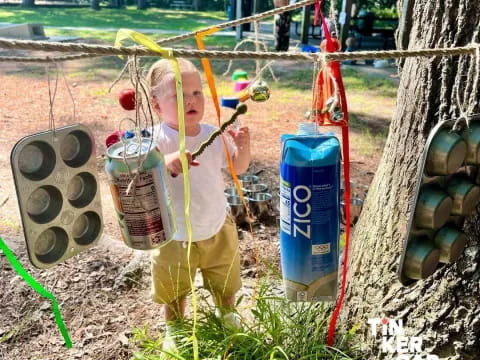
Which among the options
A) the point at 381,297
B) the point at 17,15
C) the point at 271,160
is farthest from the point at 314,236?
the point at 17,15

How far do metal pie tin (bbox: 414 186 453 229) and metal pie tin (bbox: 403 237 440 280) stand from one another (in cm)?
6

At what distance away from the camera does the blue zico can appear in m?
1.36

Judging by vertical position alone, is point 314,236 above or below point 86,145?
below

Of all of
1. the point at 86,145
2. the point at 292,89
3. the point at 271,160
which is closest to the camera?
the point at 86,145

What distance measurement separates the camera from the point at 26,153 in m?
1.38

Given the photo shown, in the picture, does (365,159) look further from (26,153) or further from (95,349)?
(26,153)

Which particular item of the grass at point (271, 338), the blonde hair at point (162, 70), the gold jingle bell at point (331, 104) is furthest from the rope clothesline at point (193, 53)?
the grass at point (271, 338)

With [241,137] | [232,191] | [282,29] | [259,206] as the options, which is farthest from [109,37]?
[241,137]

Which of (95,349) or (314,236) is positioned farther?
(95,349)

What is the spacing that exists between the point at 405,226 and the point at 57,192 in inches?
46.8

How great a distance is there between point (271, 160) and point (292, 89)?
3.13 meters

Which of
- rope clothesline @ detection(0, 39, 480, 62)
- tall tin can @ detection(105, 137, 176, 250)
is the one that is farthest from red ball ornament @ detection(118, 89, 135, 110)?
rope clothesline @ detection(0, 39, 480, 62)

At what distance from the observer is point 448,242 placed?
137cm

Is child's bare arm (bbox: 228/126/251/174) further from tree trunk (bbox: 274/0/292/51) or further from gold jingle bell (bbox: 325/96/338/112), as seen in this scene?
tree trunk (bbox: 274/0/292/51)
